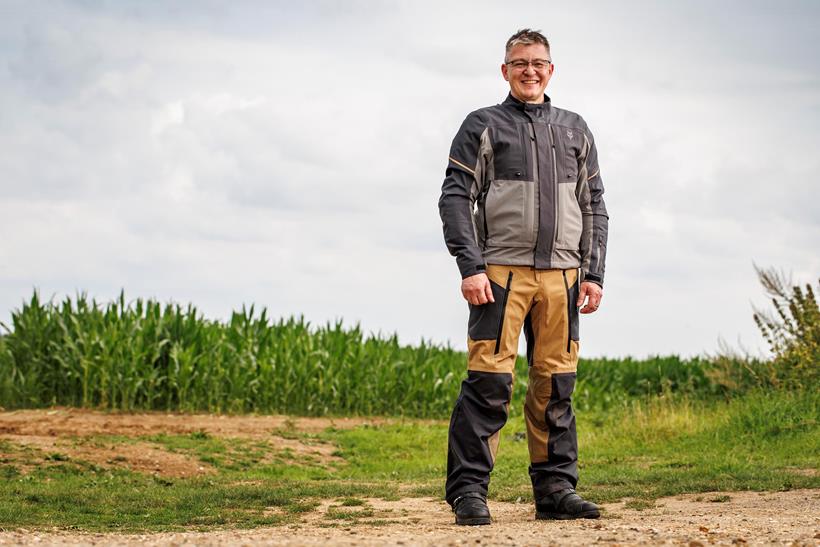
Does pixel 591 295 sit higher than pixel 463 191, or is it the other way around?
pixel 463 191

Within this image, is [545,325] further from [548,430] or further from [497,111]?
[497,111]

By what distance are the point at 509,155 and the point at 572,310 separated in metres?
0.97

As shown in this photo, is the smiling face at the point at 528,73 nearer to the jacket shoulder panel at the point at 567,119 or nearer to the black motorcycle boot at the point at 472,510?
the jacket shoulder panel at the point at 567,119

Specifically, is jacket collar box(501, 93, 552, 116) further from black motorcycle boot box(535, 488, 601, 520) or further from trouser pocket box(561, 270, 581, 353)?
black motorcycle boot box(535, 488, 601, 520)

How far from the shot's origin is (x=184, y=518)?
731cm

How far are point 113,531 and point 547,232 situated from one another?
3536mm

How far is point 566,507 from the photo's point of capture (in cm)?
601

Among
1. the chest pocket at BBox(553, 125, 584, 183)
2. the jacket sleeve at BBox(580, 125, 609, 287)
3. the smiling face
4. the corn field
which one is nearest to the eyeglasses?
the smiling face

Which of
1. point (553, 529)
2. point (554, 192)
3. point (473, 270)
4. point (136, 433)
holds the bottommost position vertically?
point (553, 529)

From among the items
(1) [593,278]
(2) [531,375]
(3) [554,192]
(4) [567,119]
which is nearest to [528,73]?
(4) [567,119]

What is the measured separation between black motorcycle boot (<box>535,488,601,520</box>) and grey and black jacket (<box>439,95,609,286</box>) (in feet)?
4.47

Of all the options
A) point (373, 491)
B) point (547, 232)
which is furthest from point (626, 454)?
point (547, 232)

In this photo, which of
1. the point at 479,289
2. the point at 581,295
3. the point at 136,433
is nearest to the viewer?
the point at 479,289

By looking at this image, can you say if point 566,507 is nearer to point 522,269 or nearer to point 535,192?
point 522,269
